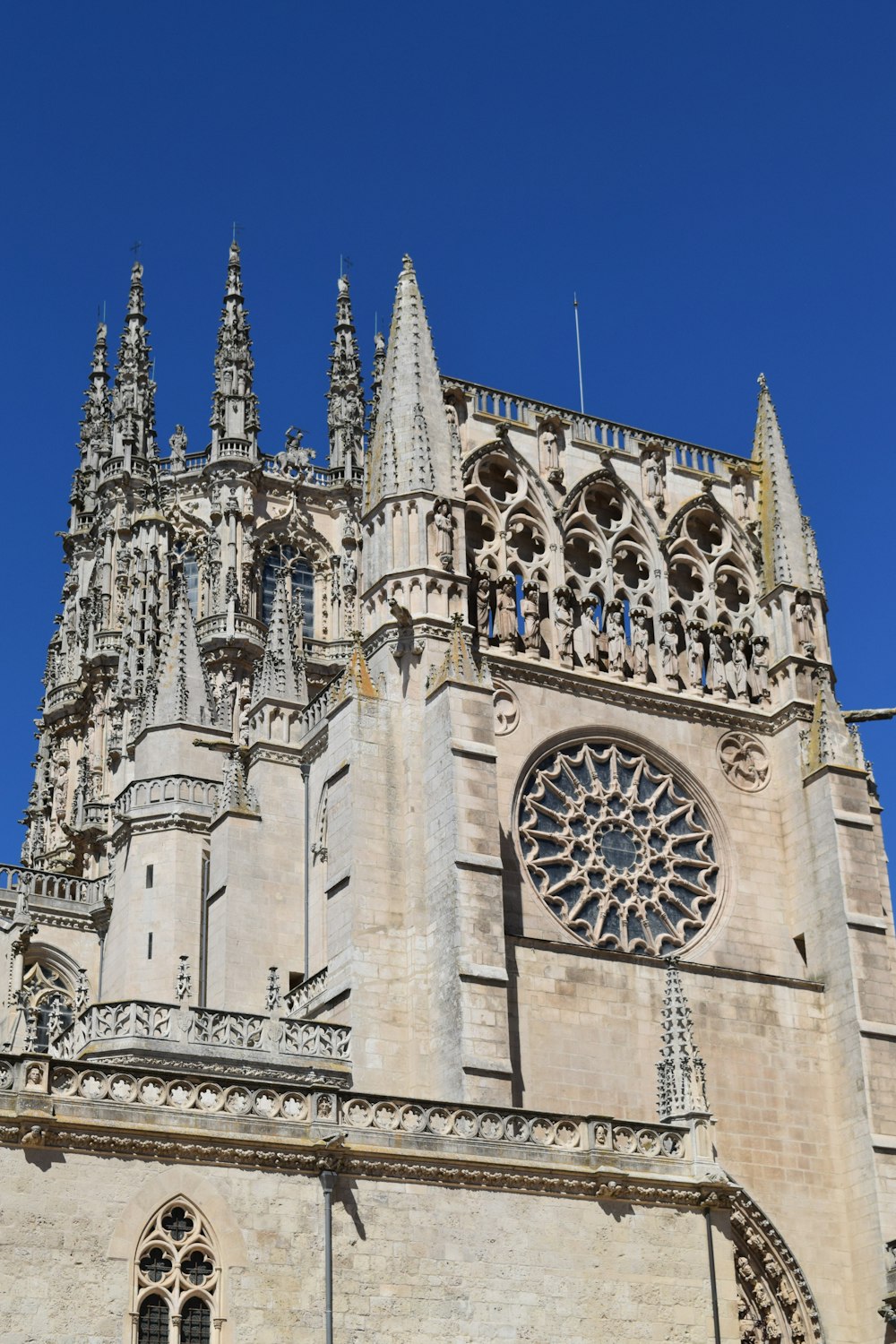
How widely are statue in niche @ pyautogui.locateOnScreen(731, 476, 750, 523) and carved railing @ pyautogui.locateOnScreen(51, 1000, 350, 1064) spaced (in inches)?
573

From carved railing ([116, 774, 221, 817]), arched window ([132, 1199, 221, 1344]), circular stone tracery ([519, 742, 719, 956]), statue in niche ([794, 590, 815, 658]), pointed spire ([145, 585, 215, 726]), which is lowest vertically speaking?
arched window ([132, 1199, 221, 1344])

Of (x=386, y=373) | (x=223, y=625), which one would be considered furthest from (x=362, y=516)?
(x=223, y=625)

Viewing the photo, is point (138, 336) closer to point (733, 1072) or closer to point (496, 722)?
point (496, 722)

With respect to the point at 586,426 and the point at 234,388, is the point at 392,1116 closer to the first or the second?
the point at 586,426

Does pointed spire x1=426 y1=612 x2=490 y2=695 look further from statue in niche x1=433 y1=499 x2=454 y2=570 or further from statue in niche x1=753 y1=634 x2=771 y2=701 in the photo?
statue in niche x1=753 y1=634 x2=771 y2=701

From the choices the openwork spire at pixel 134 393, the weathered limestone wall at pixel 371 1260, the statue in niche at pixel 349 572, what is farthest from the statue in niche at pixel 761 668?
the openwork spire at pixel 134 393

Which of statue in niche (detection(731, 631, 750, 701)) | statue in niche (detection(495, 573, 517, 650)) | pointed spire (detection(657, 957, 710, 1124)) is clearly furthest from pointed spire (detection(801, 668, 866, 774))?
pointed spire (detection(657, 957, 710, 1124))

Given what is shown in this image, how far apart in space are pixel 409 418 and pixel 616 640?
562cm

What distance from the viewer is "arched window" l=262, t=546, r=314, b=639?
175 feet

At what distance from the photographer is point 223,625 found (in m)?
50.2

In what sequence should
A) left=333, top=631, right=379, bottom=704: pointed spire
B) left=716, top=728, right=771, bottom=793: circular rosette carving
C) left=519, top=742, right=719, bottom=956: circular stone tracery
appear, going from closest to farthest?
left=333, top=631, right=379, bottom=704: pointed spire, left=519, top=742, right=719, bottom=956: circular stone tracery, left=716, top=728, right=771, bottom=793: circular rosette carving

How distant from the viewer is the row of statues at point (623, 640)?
34.2 metres

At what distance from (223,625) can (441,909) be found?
2177 cm

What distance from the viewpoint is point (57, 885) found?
138 feet
